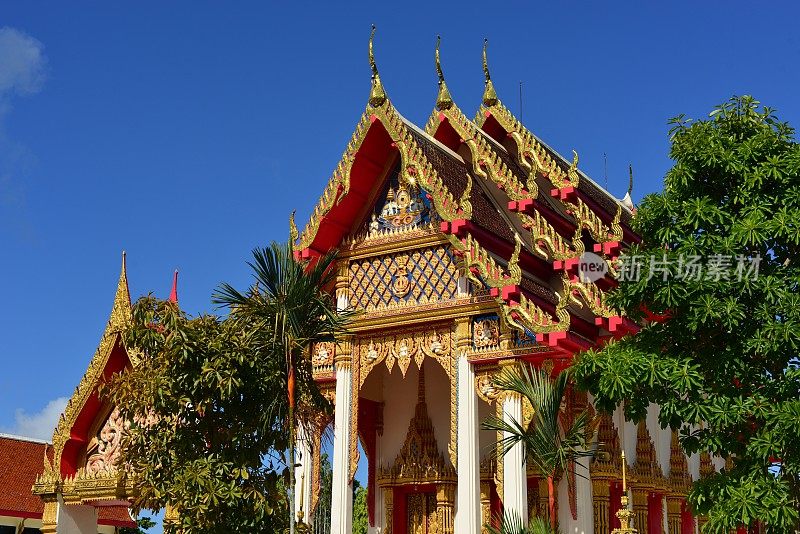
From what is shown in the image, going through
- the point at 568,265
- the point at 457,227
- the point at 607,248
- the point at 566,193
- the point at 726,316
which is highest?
the point at 566,193

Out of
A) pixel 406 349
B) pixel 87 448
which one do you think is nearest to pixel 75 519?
pixel 87 448

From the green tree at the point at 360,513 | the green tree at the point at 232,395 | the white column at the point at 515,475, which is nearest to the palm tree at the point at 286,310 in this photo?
the green tree at the point at 232,395

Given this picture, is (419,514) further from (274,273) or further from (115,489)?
(274,273)

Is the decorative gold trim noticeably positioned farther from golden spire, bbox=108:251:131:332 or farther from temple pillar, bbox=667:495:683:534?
temple pillar, bbox=667:495:683:534

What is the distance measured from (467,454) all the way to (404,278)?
2.82 metres

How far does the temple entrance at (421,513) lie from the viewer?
16.7m

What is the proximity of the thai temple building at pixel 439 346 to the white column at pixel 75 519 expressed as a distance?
0.02 metres

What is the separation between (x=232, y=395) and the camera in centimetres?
1091

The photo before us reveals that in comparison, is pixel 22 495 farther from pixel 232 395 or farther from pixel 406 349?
pixel 232 395

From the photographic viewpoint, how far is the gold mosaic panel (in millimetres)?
14992

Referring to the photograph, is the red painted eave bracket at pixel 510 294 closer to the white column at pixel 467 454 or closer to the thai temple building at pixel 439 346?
the thai temple building at pixel 439 346

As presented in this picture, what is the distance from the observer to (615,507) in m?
16.6

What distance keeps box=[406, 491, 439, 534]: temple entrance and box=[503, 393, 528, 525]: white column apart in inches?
136

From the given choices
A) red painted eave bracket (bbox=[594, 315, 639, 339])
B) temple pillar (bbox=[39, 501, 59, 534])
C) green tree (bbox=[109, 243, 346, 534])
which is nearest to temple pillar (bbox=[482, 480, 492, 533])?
red painted eave bracket (bbox=[594, 315, 639, 339])
